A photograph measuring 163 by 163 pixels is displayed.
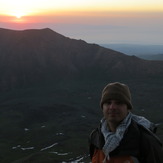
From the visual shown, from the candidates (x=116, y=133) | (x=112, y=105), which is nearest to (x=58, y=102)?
(x=112, y=105)

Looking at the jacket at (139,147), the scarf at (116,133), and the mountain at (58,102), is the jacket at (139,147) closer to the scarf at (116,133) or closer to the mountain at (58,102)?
the scarf at (116,133)

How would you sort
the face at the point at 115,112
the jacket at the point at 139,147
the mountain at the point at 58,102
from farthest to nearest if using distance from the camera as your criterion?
the mountain at the point at 58,102, the face at the point at 115,112, the jacket at the point at 139,147

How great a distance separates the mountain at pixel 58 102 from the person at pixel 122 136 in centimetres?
5361

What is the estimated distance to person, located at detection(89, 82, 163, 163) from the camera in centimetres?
616

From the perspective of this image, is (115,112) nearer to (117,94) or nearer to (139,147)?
(117,94)

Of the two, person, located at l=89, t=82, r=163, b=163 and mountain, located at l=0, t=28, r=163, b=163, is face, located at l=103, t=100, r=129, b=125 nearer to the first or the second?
person, located at l=89, t=82, r=163, b=163

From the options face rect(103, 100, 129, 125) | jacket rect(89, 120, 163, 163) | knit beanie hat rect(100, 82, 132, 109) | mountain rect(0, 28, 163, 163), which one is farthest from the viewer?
mountain rect(0, 28, 163, 163)

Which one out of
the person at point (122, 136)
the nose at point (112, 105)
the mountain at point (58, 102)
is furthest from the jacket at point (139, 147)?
the mountain at point (58, 102)

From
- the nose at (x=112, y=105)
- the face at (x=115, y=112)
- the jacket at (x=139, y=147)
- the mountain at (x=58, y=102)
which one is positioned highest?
the nose at (x=112, y=105)

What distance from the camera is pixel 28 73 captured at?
193375mm

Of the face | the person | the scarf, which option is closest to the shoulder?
the person

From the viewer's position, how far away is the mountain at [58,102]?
291 ft

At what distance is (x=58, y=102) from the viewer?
148500 mm

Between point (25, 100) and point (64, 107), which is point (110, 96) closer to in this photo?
point (64, 107)
